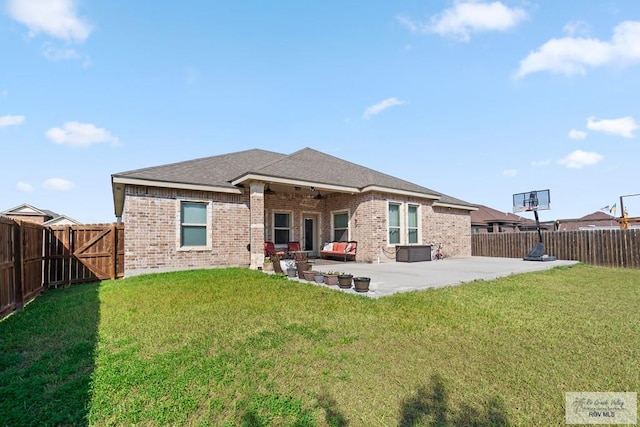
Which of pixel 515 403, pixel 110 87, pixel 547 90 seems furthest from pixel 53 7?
pixel 547 90

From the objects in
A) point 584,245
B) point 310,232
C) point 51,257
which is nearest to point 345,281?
point 310,232

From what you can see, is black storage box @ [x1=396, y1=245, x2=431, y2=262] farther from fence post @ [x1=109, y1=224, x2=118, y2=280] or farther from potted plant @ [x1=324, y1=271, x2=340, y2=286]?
fence post @ [x1=109, y1=224, x2=118, y2=280]

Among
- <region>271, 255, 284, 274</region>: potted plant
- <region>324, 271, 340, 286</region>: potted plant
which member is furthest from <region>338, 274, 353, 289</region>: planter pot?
<region>271, 255, 284, 274</region>: potted plant

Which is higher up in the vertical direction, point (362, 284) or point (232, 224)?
point (232, 224)

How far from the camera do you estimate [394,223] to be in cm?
1383

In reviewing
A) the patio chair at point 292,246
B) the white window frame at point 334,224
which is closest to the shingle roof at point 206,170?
the patio chair at point 292,246

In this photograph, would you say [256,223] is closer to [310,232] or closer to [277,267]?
[277,267]

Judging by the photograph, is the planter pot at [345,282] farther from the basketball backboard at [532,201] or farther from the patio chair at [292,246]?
the basketball backboard at [532,201]

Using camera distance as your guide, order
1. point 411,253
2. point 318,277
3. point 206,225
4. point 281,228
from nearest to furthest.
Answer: point 318,277 < point 206,225 < point 411,253 < point 281,228

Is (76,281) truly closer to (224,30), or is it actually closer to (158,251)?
(158,251)

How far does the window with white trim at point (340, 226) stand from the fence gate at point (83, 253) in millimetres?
8827

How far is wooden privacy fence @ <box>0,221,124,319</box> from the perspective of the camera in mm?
5891

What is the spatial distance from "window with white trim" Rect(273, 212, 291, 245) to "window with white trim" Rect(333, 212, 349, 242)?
2272mm

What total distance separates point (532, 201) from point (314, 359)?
18.2m
